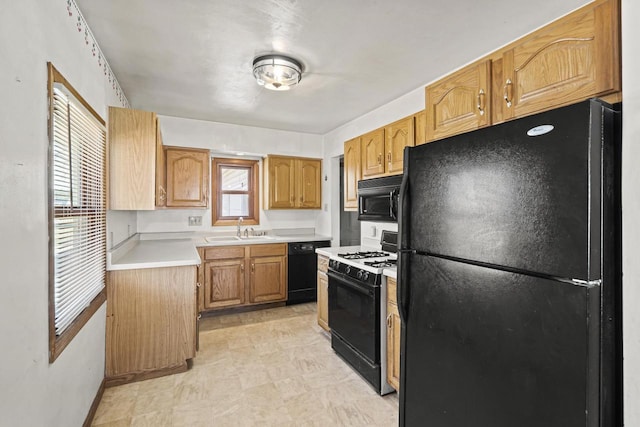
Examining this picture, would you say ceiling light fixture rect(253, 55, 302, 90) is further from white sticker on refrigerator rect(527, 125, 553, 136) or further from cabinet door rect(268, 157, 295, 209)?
cabinet door rect(268, 157, 295, 209)

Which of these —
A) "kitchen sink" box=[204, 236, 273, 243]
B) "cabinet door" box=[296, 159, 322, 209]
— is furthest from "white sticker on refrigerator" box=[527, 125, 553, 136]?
"cabinet door" box=[296, 159, 322, 209]

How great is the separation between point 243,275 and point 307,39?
109 inches

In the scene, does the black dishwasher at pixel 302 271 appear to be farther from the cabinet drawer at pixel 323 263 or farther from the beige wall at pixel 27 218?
the beige wall at pixel 27 218

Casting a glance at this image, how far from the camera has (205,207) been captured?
156 inches

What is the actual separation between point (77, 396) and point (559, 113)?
245cm

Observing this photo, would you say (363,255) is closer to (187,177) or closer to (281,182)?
(281,182)

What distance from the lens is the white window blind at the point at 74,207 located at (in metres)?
1.43

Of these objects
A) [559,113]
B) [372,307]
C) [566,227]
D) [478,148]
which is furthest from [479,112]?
[372,307]

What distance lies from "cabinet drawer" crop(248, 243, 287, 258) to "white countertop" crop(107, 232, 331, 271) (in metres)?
0.05

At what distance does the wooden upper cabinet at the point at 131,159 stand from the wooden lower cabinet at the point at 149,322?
0.54 metres

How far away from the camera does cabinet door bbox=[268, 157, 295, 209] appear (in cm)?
429

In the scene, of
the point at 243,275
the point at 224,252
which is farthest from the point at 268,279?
the point at 224,252

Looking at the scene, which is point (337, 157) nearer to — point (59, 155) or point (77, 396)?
point (59, 155)

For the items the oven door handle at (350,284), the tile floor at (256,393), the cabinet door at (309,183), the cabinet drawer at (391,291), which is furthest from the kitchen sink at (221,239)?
the cabinet drawer at (391,291)
